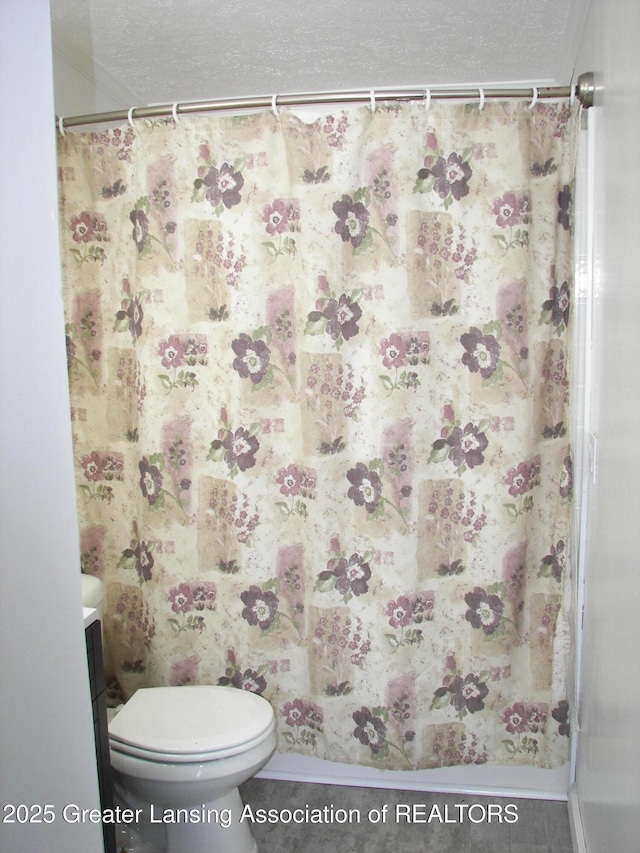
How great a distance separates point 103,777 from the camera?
1.39m

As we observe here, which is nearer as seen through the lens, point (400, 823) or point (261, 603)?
point (400, 823)

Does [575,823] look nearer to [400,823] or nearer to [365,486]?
[400,823]

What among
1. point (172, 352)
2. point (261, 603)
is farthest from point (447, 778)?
point (172, 352)

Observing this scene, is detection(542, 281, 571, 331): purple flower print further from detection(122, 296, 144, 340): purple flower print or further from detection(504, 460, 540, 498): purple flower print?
detection(122, 296, 144, 340): purple flower print

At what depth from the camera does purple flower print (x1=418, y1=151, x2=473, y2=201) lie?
1.81 metres

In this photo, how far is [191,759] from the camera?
1.58m

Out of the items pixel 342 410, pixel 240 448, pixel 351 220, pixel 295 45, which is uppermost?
pixel 295 45

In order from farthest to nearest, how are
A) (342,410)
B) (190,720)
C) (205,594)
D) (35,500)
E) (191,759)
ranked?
(205,594), (342,410), (190,720), (191,759), (35,500)

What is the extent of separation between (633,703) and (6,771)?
1.07 metres

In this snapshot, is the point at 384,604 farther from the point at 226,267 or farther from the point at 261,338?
the point at 226,267

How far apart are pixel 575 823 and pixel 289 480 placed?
1.20 metres

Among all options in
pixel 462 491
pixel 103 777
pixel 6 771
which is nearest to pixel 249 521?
pixel 462 491

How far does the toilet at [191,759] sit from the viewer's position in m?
1.59

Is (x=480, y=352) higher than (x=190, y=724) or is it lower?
higher
